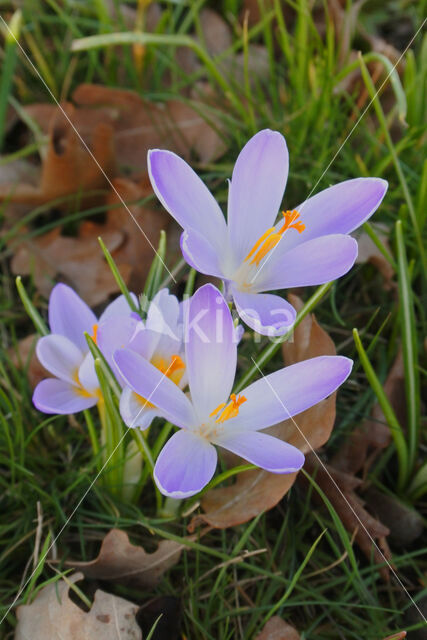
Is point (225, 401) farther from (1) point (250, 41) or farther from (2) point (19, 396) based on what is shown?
(1) point (250, 41)

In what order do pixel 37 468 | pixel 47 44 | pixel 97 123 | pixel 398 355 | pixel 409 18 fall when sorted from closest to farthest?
pixel 37 468 → pixel 398 355 → pixel 97 123 → pixel 47 44 → pixel 409 18

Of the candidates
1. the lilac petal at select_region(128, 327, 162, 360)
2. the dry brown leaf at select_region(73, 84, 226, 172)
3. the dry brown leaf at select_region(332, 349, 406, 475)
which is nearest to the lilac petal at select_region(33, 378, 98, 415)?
the lilac petal at select_region(128, 327, 162, 360)

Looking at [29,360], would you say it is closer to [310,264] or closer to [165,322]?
[165,322]

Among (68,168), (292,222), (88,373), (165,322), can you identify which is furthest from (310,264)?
(68,168)

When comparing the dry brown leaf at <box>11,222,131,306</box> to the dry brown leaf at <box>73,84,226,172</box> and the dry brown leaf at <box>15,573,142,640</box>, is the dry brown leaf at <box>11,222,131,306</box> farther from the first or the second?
the dry brown leaf at <box>15,573,142,640</box>

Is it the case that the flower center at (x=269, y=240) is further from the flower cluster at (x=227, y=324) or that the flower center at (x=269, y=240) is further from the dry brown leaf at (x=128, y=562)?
the dry brown leaf at (x=128, y=562)

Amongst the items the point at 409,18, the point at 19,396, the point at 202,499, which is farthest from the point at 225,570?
the point at 409,18

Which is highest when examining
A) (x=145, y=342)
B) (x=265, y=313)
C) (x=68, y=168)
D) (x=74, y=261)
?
(x=265, y=313)

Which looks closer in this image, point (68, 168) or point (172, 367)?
point (172, 367)
